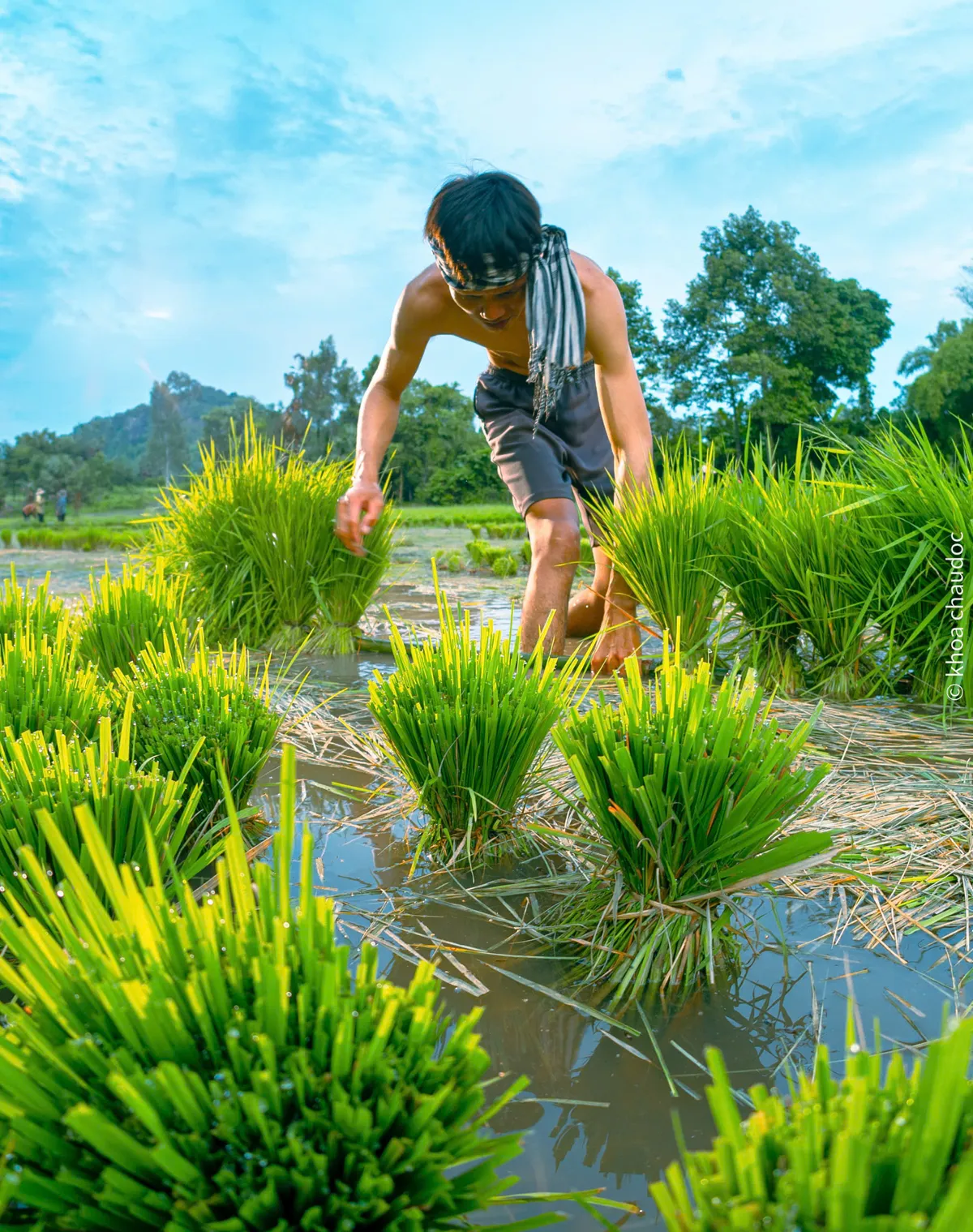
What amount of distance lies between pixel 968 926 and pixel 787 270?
35841mm

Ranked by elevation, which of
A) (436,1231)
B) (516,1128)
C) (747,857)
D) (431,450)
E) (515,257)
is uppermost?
(431,450)

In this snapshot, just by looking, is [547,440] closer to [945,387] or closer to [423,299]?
[423,299]

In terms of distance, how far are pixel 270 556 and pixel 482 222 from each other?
1.78 m

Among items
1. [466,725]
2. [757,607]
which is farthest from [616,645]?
[466,725]

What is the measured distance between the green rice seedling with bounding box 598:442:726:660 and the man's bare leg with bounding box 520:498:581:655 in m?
0.32

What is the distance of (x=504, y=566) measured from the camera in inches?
287

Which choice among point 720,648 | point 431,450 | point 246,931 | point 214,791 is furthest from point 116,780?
point 431,450

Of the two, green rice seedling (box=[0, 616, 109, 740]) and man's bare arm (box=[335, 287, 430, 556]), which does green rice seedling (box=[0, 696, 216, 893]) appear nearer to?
green rice seedling (box=[0, 616, 109, 740])

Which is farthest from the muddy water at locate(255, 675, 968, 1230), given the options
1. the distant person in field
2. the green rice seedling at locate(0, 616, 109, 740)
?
the distant person in field

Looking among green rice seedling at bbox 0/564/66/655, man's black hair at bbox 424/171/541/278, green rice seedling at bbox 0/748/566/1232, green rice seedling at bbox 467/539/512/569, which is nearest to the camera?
green rice seedling at bbox 0/748/566/1232

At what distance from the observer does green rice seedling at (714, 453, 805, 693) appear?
9.52 ft

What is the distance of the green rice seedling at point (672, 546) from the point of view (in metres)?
2.86

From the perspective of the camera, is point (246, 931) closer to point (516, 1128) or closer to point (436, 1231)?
point (436, 1231)

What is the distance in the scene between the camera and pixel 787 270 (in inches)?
1298
